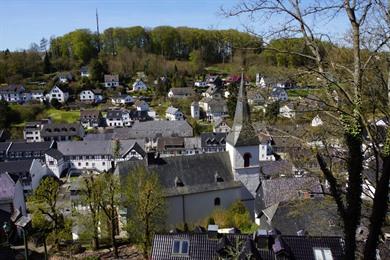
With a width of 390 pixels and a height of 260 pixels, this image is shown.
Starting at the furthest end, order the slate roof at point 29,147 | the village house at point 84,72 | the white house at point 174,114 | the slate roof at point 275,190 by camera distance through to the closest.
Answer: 1. the village house at point 84,72
2. the white house at point 174,114
3. the slate roof at point 29,147
4. the slate roof at point 275,190

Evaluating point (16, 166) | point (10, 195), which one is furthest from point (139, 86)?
point (10, 195)

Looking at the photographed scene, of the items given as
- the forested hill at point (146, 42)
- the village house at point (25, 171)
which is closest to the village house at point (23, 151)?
the village house at point (25, 171)

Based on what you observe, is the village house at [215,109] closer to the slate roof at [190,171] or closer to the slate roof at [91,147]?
the slate roof at [91,147]

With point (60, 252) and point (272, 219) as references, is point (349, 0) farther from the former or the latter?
point (60, 252)

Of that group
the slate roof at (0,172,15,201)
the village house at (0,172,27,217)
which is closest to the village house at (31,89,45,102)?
the village house at (0,172,27,217)

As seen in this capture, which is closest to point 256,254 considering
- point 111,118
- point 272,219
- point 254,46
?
point 272,219

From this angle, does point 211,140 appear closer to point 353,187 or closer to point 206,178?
point 206,178

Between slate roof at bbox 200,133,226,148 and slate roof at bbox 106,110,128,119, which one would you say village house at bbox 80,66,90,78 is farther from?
slate roof at bbox 200,133,226,148
